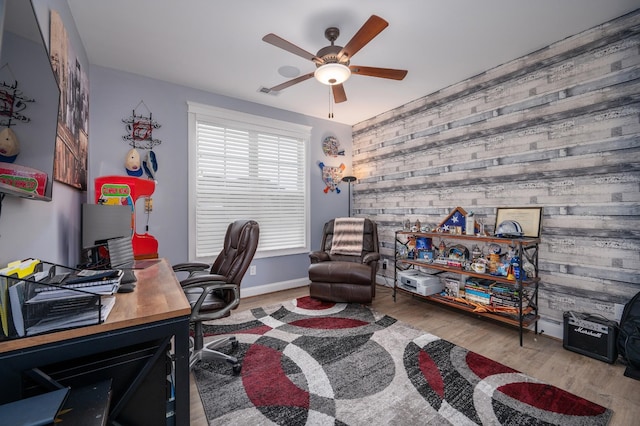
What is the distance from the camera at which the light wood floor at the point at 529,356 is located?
1649 mm

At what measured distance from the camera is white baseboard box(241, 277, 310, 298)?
359 centimetres

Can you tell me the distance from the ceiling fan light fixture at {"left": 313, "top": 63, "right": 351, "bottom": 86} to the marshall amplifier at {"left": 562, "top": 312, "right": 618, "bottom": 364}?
270cm

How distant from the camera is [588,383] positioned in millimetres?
1815

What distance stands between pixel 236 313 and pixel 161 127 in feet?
7.41

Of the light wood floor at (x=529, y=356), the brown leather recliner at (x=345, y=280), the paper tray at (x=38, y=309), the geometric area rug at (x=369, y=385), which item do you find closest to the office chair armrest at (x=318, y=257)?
the brown leather recliner at (x=345, y=280)

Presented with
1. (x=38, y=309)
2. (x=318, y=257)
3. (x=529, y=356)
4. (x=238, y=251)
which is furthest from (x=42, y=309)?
(x=529, y=356)

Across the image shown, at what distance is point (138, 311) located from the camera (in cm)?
103

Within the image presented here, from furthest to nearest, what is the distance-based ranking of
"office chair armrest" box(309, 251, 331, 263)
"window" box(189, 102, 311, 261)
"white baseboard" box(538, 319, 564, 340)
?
"office chair armrest" box(309, 251, 331, 263), "window" box(189, 102, 311, 261), "white baseboard" box(538, 319, 564, 340)

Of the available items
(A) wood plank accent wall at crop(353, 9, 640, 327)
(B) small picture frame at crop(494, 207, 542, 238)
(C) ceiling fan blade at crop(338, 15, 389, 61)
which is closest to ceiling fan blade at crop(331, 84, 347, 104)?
(C) ceiling fan blade at crop(338, 15, 389, 61)

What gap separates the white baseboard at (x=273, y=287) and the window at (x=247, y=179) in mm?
427

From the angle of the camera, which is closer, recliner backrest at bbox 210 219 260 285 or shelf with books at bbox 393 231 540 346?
recliner backrest at bbox 210 219 260 285

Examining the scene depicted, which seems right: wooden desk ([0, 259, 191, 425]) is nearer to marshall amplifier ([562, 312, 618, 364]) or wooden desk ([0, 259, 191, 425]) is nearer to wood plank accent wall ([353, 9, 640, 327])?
marshall amplifier ([562, 312, 618, 364])

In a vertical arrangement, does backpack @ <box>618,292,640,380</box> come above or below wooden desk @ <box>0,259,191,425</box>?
below

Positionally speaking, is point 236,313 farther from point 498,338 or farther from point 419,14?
point 419,14
